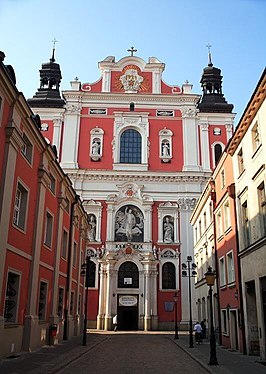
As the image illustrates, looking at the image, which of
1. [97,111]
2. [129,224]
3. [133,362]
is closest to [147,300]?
[129,224]

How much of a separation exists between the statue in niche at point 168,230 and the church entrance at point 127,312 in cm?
643

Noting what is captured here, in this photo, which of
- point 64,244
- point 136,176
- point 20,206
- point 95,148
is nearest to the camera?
point 20,206

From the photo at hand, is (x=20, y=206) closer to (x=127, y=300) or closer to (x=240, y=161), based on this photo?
(x=240, y=161)

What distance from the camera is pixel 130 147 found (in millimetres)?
44750

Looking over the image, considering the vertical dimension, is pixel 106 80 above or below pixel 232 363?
above

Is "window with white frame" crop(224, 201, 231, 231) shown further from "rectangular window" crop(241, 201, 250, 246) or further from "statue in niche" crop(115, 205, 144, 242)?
"statue in niche" crop(115, 205, 144, 242)

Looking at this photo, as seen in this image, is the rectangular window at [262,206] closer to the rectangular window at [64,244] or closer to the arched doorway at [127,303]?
the rectangular window at [64,244]

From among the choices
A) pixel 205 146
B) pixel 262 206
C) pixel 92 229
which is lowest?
pixel 262 206

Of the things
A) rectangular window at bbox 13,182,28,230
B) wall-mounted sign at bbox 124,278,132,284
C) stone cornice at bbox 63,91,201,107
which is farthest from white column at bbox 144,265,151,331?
rectangular window at bbox 13,182,28,230

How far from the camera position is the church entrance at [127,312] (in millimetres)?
37969

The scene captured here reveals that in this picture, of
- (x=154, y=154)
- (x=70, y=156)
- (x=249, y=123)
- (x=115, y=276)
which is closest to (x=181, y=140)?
(x=154, y=154)

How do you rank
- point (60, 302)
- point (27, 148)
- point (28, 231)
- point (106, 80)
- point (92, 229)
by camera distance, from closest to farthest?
point (28, 231) → point (27, 148) → point (60, 302) → point (92, 229) → point (106, 80)

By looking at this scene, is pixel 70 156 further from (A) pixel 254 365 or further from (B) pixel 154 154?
(A) pixel 254 365

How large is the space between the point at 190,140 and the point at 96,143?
992 cm
